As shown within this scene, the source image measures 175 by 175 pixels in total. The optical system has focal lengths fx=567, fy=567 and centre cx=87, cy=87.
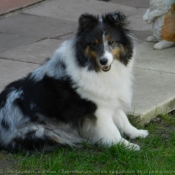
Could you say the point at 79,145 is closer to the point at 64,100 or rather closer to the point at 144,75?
the point at 64,100

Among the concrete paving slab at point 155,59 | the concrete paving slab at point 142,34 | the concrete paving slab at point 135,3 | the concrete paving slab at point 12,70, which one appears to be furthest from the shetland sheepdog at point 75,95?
the concrete paving slab at point 135,3

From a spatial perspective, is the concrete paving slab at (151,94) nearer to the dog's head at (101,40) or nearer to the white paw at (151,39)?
the dog's head at (101,40)

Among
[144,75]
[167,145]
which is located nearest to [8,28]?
[144,75]

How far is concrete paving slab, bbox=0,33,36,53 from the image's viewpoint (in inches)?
321

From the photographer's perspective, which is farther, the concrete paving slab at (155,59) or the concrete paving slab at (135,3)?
the concrete paving slab at (135,3)

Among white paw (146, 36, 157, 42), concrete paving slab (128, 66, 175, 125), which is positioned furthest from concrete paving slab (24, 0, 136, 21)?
concrete paving slab (128, 66, 175, 125)

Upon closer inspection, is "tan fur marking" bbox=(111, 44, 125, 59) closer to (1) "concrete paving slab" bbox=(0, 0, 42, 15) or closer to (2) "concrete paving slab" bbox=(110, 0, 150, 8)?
(1) "concrete paving slab" bbox=(0, 0, 42, 15)

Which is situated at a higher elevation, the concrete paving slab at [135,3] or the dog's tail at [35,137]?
the concrete paving slab at [135,3]

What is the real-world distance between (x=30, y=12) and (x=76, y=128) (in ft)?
16.7

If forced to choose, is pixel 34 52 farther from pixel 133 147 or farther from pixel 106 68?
pixel 133 147

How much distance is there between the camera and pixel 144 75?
706cm

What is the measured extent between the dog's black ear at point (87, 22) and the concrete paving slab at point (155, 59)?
7.41 feet

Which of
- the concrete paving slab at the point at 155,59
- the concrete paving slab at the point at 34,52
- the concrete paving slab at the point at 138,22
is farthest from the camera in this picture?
the concrete paving slab at the point at 138,22

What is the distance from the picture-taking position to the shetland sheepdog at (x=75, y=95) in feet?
16.9
